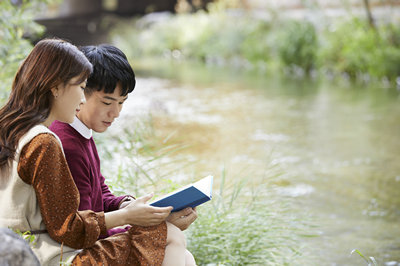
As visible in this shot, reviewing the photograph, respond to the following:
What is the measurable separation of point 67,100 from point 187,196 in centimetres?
48

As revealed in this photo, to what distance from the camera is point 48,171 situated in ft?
5.48

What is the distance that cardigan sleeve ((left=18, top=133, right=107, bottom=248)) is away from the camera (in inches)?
65.7

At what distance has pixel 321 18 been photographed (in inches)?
593

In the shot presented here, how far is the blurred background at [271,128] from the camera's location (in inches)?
129

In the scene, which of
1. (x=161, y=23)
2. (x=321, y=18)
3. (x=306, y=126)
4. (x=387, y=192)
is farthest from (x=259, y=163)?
(x=161, y=23)

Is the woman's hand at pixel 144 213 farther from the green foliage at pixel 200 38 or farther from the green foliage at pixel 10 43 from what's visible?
the green foliage at pixel 200 38

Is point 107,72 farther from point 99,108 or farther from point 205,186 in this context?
point 205,186

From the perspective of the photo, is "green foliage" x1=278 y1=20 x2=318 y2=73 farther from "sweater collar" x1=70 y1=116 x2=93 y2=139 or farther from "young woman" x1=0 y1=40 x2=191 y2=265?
"young woman" x1=0 y1=40 x2=191 y2=265

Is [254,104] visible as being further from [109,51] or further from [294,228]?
[109,51]

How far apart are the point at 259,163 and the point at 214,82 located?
7352 mm

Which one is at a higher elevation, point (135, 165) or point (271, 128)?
point (135, 165)

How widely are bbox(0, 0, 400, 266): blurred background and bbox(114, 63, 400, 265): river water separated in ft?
0.06

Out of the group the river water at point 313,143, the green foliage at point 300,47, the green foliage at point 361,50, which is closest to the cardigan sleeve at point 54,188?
the river water at point 313,143

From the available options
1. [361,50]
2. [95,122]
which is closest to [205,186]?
[95,122]
